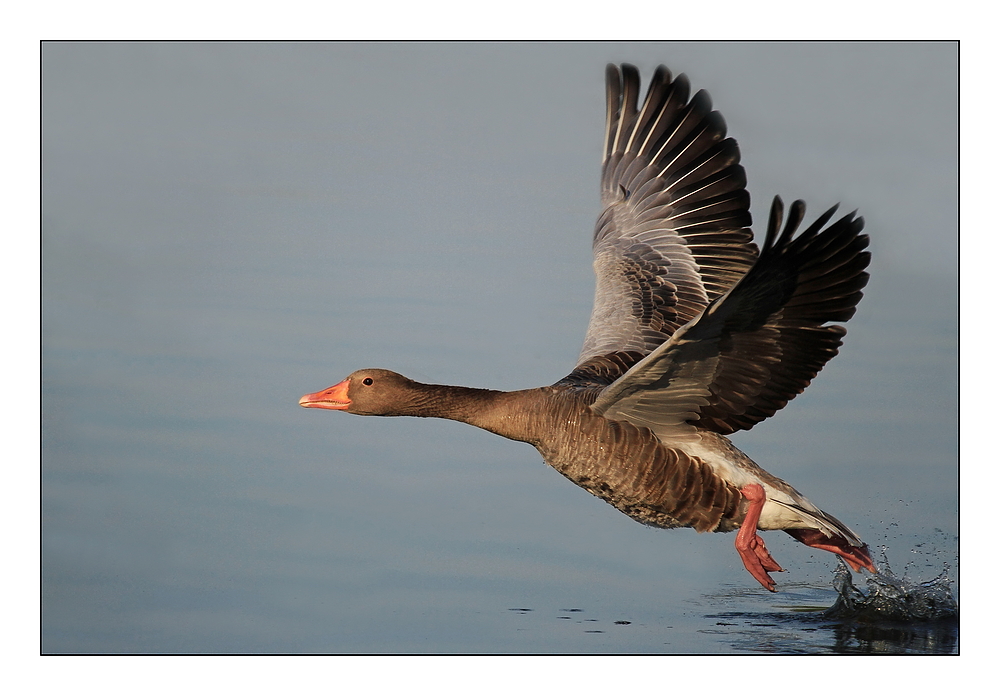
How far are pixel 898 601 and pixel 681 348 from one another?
8.75 ft

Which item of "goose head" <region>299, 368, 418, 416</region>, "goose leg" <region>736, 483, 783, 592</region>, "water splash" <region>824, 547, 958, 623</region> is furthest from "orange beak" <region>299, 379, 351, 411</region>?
"water splash" <region>824, 547, 958, 623</region>

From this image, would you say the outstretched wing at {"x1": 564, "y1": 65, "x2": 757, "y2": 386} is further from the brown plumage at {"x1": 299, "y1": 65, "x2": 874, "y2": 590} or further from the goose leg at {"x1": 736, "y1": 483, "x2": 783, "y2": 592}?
the goose leg at {"x1": 736, "y1": 483, "x2": 783, "y2": 592}

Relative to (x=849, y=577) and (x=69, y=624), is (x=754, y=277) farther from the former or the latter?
(x=69, y=624)

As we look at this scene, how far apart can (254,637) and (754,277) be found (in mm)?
3842

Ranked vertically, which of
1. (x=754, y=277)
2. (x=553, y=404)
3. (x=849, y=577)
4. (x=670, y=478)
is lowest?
(x=849, y=577)

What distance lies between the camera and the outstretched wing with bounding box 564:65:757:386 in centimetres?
557

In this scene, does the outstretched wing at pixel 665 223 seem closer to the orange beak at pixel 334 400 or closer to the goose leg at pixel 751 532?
the goose leg at pixel 751 532

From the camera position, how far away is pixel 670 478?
4.83 meters

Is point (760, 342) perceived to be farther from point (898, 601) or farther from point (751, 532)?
point (898, 601)

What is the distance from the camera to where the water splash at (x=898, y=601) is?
5898mm

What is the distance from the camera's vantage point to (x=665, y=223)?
5.85 metres

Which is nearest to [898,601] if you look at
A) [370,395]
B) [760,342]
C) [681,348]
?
[760,342]

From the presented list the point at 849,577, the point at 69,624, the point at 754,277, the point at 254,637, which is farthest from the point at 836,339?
the point at 69,624

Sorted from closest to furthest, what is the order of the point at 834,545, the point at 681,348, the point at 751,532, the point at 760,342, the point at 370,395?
the point at 681,348, the point at 760,342, the point at 751,532, the point at 834,545, the point at 370,395
